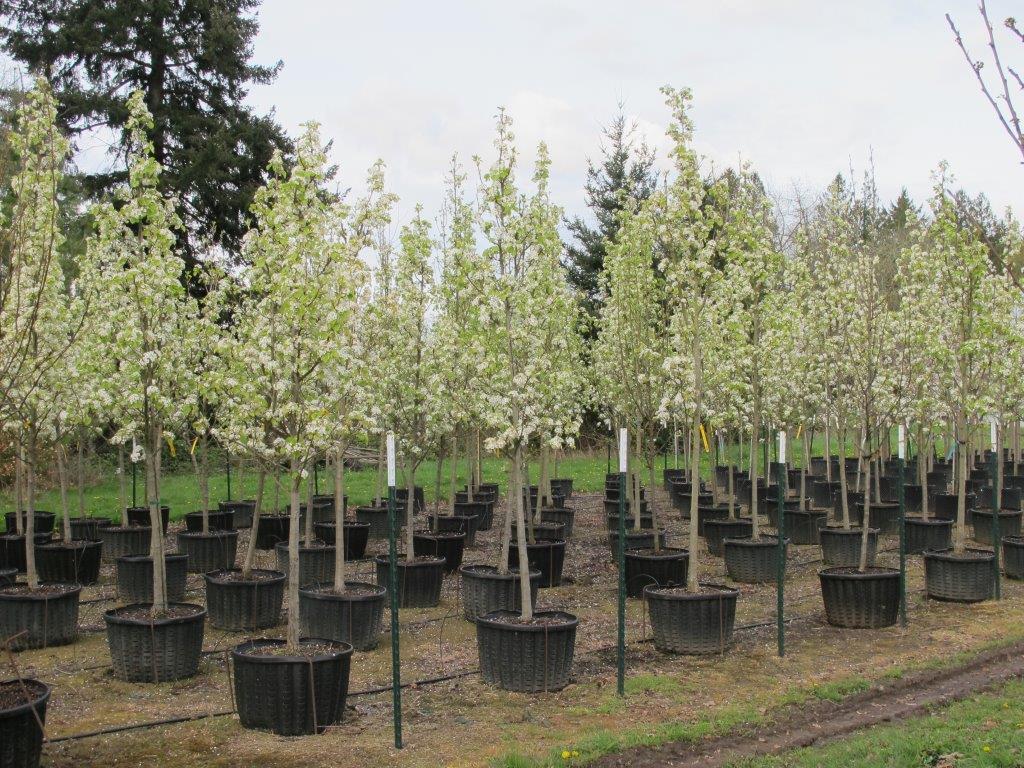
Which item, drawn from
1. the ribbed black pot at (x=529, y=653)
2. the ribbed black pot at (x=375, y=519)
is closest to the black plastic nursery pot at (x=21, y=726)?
the ribbed black pot at (x=529, y=653)

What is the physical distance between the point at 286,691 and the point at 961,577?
25.7 ft

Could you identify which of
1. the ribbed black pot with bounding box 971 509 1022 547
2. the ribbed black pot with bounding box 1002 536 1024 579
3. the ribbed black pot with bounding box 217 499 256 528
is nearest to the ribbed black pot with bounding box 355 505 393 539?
the ribbed black pot with bounding box 217 499 256 528

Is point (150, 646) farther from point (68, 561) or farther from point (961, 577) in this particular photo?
point (961, 577)

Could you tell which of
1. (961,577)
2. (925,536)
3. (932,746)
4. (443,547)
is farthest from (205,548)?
(925,536)

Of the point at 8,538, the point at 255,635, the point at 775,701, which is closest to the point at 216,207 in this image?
the point at 8,538

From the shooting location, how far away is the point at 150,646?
7.48 metres

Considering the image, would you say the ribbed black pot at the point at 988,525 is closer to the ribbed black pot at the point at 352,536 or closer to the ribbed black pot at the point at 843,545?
the ribbed black pot at the point at 843,545

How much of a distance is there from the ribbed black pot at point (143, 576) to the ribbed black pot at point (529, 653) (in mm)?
4675

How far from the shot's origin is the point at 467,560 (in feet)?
44.3

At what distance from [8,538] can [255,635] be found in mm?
5100

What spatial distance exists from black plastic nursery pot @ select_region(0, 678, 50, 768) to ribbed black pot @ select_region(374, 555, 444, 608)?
5.09 m

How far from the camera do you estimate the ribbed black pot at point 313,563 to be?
11.3 metres

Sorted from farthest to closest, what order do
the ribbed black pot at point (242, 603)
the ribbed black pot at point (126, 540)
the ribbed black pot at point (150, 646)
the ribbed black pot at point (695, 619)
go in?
1. the ribbed black pot at point (126, 540)
2. the ribbed black pot at point (242, 603)
3. the ribbed black pot at point (695, 619)
4. the ribbed black pot at point (150, 646)

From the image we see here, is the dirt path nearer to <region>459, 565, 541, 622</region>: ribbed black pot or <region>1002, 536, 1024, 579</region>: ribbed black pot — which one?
<region>459, 565, 541, 622</region>: ribbed black pot
